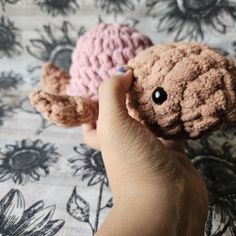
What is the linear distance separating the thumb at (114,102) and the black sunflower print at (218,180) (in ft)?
0.82

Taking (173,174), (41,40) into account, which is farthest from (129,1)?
(173,174)

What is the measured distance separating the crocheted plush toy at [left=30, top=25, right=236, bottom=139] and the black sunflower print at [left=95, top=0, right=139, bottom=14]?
340mm

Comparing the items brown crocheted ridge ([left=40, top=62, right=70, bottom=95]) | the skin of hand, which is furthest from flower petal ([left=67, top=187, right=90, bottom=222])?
brown crocheted ridge ([left=40, top=62, right=70, bottom=95])

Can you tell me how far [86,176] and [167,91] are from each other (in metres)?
0.26

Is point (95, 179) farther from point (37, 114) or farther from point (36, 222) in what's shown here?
point (37, 114)

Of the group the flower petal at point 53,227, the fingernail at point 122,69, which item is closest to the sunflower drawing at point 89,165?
the flower petal at point 53,227

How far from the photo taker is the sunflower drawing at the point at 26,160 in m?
0.75

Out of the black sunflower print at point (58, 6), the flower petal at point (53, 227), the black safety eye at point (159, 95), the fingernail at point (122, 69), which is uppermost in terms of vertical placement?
the black sunflower print at point (58, 6)

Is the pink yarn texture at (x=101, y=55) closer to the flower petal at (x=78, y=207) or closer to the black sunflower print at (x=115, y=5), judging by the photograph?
the flower petal at (x=78, y=207)

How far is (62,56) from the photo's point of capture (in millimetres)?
1054

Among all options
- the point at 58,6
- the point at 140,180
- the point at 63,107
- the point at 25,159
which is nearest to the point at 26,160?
the point at 25,159

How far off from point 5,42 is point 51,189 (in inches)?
19.9

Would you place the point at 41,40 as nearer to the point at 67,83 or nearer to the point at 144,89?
the point at 67,83

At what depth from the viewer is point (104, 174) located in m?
0.76
